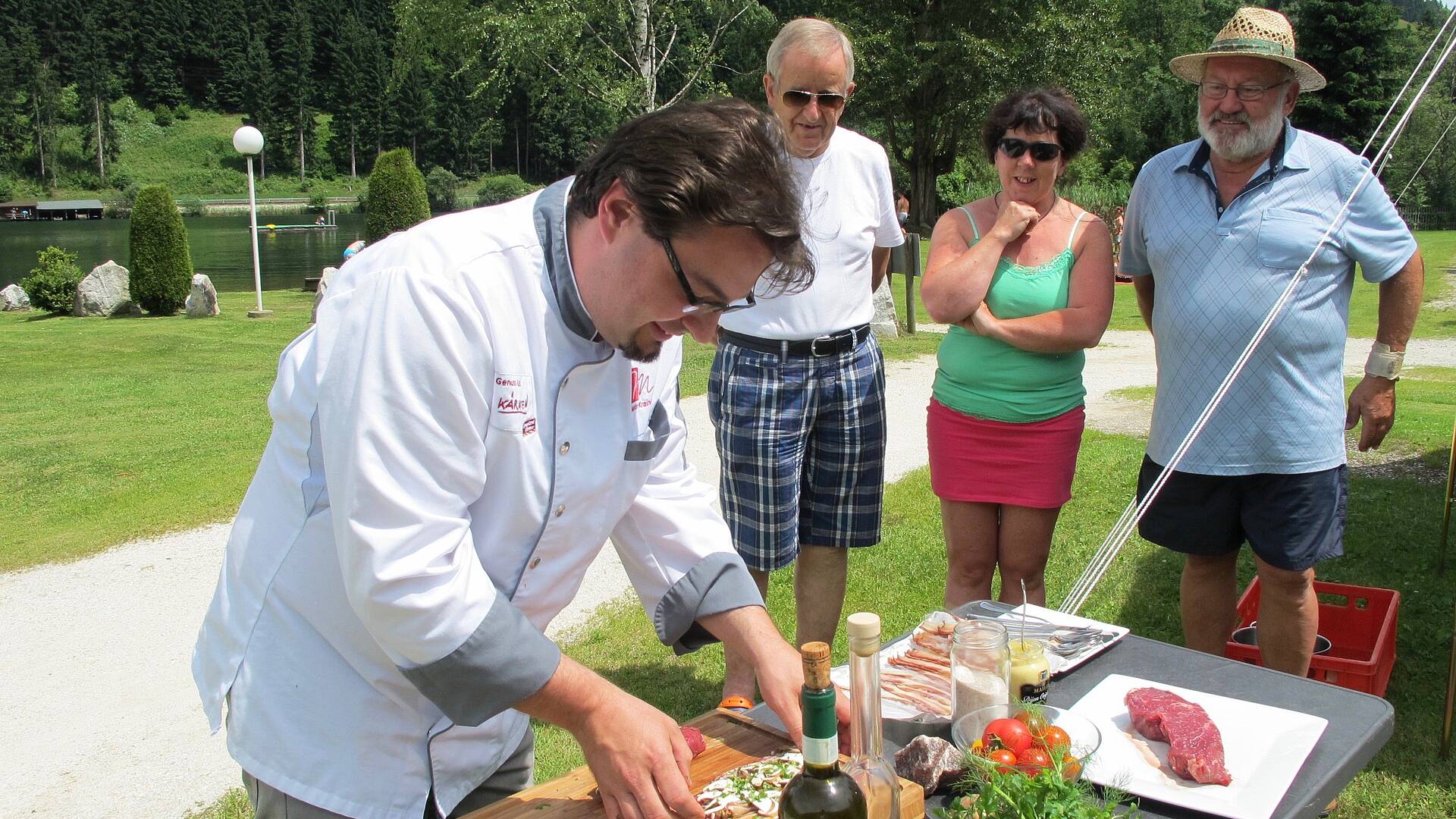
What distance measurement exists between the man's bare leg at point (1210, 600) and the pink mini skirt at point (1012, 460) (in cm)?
49

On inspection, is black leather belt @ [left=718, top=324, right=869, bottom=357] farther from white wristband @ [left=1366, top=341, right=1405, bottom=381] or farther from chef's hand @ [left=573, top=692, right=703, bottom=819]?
chef's hand @ [left=573, top=692, right=703, bottom=819]

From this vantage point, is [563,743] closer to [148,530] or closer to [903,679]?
[903,679]

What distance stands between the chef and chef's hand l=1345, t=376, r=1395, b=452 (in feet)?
8.54

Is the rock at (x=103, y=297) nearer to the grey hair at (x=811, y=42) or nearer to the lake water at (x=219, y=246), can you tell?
the lake water at (x=219, y=246)

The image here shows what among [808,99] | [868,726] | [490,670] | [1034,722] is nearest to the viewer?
[490,670]

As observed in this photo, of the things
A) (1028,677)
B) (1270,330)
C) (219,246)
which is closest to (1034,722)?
(1028,677)

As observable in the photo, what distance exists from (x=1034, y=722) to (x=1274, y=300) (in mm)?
1988

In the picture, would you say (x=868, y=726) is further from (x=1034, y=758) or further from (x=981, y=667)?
(x=981, y=667)

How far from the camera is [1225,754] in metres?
1.78

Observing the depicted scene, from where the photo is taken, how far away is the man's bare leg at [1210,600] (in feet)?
11.2

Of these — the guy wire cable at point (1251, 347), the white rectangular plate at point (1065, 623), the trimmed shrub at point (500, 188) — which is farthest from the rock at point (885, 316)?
the trimmed shrub at point (500, 188)

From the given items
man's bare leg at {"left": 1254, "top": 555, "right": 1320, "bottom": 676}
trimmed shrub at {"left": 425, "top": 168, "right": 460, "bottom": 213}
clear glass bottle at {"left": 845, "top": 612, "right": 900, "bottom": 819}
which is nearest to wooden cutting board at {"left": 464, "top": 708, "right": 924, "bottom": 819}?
clear glass bottle at {"left": 845, "top": 612, "right": 900, "bottom": 819}

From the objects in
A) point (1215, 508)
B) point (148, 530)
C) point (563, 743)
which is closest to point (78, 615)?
point (148, 530)

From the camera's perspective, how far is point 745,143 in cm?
137
